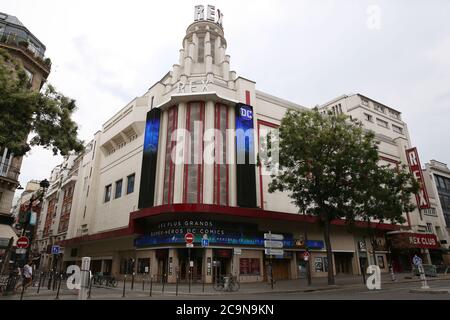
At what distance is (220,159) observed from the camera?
103ft

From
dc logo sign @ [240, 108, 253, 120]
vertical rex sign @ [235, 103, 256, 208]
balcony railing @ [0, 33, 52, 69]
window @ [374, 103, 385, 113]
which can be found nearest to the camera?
balcony railing @ [0, 33, 52, 69]

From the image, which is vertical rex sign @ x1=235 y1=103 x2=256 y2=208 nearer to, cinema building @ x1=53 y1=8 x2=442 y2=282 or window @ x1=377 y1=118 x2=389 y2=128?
cinema building @ x1=53 y1=8 x2=442 y2=282

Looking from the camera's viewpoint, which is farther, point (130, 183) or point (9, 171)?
point (130, 183)

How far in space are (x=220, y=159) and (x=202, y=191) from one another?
157 inches

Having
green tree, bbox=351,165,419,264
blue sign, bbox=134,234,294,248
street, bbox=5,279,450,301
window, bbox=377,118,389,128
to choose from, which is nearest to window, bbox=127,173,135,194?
blue sign, bbox=134,234,294,248

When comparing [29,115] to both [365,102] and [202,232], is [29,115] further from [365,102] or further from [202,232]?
[365,102]

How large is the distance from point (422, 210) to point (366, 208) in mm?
34943

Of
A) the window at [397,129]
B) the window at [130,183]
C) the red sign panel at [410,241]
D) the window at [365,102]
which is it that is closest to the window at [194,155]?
the window at [130,183]

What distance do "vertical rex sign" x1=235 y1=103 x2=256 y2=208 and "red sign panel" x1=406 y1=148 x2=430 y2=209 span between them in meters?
32.0

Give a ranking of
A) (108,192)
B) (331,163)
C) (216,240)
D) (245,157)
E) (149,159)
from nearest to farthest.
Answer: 1. (331,163)
2. (216,240)
3. (245,157)
4. (149,159)
5. (108,192)

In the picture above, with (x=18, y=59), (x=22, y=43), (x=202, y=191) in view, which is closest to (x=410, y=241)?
(x=202, y=191)

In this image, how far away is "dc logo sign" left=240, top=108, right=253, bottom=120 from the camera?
33.6m

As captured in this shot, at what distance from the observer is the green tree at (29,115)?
13.5 meters

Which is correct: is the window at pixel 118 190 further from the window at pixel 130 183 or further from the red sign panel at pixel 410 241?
the red sign panel at pixel 410 241
